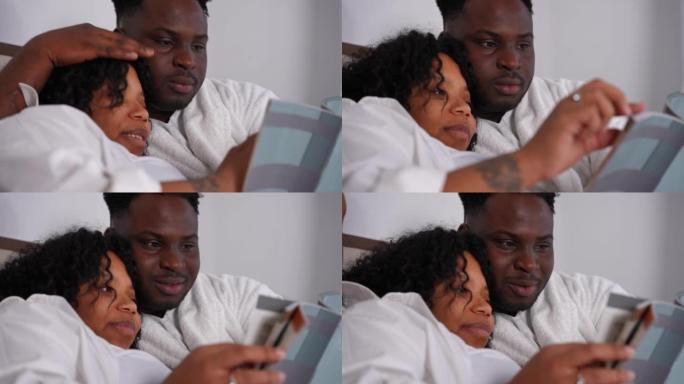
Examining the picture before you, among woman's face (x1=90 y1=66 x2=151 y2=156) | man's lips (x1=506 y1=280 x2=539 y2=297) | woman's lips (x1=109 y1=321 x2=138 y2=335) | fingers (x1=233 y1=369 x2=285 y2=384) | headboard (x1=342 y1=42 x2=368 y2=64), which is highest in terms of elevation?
headboard (x1=342 y1=42 x2=368 y2=64)

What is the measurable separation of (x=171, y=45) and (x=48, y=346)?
19.4 inches

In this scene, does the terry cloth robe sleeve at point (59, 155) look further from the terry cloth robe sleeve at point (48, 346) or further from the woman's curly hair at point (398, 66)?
the woman's curly hair at point (398, 66)

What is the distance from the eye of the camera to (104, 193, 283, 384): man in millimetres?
1417

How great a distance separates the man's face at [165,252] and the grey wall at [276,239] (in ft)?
0.07

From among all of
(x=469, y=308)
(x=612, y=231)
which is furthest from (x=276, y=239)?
(x=612, y=231)

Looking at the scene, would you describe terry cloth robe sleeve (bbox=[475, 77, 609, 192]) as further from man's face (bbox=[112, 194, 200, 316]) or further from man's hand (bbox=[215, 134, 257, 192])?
man's face (bbox=[112, 194, 200, 316])

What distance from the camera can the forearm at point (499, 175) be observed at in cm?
144

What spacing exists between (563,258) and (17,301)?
86 centimetres

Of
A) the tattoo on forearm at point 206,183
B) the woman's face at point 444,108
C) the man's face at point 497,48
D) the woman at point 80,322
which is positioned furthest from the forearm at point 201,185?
the man's face at point 497,48

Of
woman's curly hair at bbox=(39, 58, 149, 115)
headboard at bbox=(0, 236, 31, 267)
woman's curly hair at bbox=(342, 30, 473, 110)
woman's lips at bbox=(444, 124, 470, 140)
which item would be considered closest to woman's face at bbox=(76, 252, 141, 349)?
headboard at bbox=(0, 236, 31, 267)

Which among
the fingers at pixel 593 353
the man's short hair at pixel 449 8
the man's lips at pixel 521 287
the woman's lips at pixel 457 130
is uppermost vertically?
the man's short hair at pixel 449 8

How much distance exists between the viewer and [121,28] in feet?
4.57

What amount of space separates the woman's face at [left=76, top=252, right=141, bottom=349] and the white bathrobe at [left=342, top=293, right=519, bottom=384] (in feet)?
1.11

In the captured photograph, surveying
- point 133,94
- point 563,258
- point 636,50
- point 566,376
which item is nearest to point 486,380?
point 566,376
